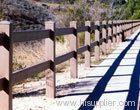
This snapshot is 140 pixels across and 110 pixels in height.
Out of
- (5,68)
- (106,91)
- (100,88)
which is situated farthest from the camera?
(100,88)

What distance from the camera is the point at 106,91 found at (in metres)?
7.60

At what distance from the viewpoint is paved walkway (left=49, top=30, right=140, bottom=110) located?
652 cm

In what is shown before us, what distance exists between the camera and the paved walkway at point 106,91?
21.4 ft

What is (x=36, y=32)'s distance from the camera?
21.4 ft

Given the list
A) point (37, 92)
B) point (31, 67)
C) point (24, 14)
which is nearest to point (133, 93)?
point (37, 92)

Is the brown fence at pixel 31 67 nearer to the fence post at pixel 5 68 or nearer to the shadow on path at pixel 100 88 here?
the fence post at pixel 5 68

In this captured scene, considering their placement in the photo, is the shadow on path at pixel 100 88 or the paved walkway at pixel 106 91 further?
the shadow on path at pixel 100 88

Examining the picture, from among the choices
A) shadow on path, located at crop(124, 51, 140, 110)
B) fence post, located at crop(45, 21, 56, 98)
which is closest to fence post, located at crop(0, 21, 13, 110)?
fence post, located at crop(45, 21, 56, 98)

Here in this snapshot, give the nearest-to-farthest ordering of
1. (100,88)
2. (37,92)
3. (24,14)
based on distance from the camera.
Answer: (37,92), (100,88), (24,14)

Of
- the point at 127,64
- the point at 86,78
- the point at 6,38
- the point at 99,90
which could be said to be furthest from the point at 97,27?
the point at 6,38

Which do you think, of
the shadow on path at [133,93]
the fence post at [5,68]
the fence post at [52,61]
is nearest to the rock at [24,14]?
the shadow on path at [133,93]

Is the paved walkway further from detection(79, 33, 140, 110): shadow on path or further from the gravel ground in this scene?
the gravel ground

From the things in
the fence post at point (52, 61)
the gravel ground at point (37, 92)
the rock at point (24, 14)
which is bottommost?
the rock at point (24, 14)

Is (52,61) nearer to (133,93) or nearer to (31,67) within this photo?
(31,67)
